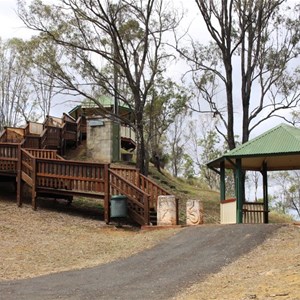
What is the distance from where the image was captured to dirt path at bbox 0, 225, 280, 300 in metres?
8.10

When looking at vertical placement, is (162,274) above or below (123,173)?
below

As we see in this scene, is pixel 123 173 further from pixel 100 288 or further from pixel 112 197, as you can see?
pixel 100 288

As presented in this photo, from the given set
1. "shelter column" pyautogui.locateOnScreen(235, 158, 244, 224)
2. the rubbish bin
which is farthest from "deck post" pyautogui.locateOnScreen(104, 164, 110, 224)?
"shelter column" pyautogui.locateOnScreen(235, 158, 244, 224)

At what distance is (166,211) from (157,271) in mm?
5840

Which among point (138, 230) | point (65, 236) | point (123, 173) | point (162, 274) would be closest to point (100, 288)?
point (162, 274)

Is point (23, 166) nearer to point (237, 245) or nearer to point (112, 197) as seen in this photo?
point (112, 197)

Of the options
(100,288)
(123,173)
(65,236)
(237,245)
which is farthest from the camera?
(123,173)

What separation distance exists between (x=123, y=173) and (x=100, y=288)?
390 inches

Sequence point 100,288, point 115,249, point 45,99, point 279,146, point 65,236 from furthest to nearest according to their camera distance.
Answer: point 45,99, point 279,146, point 65,236, point 115,249, point 100,288

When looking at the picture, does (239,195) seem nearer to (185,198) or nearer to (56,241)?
(56,241)

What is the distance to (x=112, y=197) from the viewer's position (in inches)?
647

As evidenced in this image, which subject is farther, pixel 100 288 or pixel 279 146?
pixel 279 146

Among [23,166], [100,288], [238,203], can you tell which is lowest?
[100,288]

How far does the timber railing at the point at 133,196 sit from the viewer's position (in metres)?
16.4
